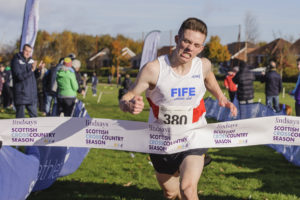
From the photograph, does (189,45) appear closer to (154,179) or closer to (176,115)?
(176,115)

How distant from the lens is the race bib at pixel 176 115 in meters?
3.98

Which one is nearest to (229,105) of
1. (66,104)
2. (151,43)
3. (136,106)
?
(136,106)

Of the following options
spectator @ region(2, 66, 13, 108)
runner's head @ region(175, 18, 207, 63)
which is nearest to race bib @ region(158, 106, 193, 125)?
runner's head @ region(175, 18, 207, 63)

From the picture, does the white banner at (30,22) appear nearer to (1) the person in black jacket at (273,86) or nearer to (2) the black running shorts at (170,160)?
(1) the person in black jacket at (273,86)

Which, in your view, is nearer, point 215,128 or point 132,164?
point 215,128

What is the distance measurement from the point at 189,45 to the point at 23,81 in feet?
21.0

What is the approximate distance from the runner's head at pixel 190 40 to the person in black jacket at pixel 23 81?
5704 millimetres

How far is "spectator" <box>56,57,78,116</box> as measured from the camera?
9875 millimetres

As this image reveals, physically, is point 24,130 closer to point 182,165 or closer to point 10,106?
point 182,165

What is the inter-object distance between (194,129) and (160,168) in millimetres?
655

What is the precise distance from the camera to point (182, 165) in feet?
13.3

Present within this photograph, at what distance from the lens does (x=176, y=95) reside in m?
3.91

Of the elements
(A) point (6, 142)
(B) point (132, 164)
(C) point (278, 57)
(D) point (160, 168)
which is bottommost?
(B) point (132, 164)

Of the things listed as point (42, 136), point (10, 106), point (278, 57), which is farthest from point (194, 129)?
point (278, 57)
